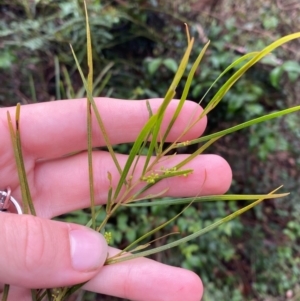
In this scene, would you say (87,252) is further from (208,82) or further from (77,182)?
(208,82)

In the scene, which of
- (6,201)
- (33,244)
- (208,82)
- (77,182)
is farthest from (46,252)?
(208,82)

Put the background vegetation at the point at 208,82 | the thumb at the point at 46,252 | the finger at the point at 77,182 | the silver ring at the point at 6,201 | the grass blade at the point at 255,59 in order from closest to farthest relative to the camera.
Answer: the grass blade at the point at 255,59 → the thumb at the point at 46,252 → the silver ring at the point at 6,201 → the finger at the point at 77,182 → the background vegetation at the point at 208,82

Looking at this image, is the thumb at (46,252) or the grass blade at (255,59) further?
the thumb at (46,252)

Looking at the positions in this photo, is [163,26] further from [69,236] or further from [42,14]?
[69,236]

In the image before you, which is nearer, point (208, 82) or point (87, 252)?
point (87, 252)

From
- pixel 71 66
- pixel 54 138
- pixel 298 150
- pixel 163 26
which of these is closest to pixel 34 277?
pixel 54 138

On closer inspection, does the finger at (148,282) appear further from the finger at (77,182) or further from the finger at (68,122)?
the finger at (68,122)

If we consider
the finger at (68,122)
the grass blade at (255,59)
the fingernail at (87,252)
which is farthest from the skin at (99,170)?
the grass blade at (255,59)
